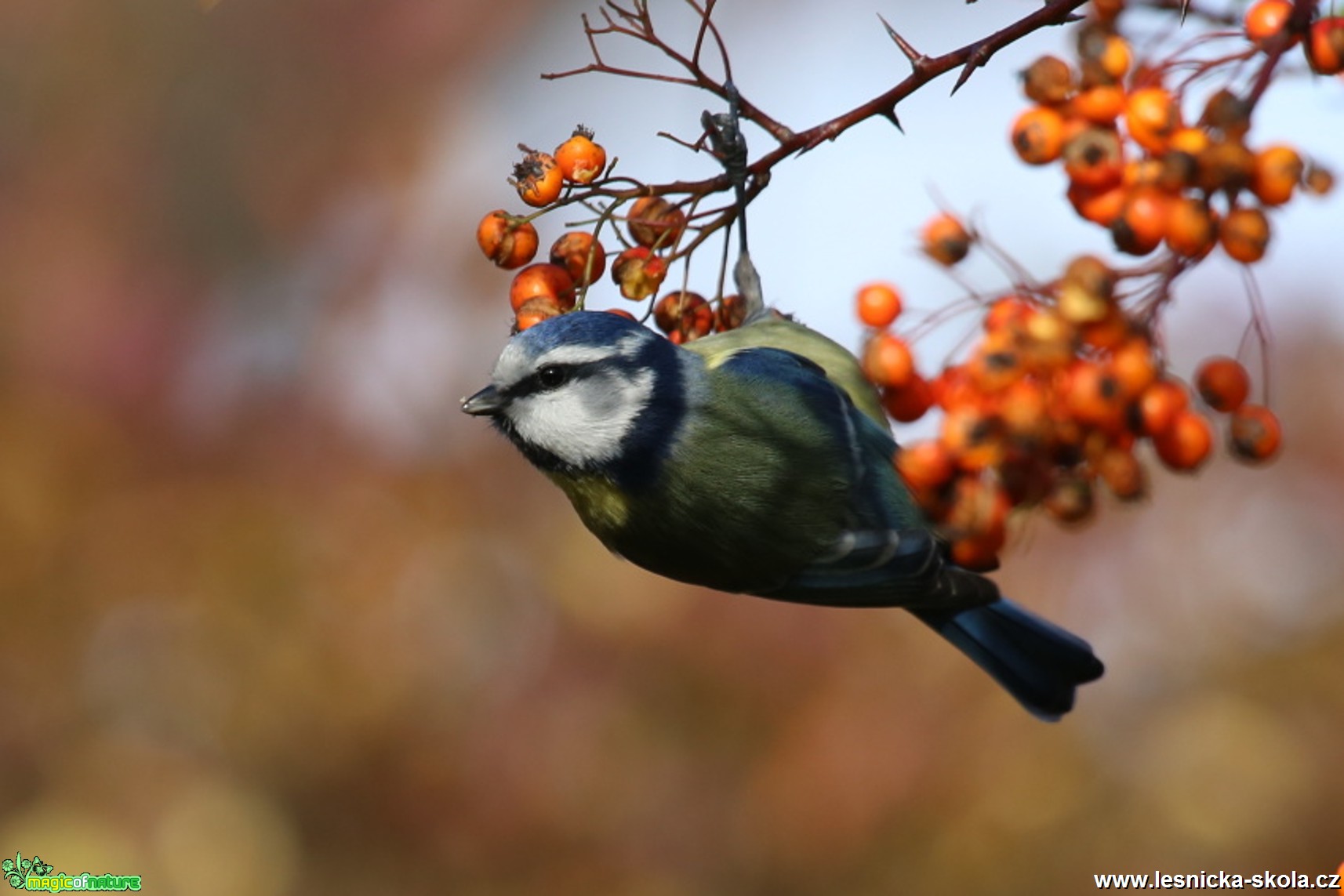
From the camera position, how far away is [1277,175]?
133 centimetres

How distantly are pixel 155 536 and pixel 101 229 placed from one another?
1.61m

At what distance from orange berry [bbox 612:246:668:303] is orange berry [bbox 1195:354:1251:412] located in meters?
0.92

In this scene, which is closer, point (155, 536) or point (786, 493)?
point (786, 493)

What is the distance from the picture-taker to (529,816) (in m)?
5.00

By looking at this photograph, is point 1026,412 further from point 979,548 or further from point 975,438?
point 979,548

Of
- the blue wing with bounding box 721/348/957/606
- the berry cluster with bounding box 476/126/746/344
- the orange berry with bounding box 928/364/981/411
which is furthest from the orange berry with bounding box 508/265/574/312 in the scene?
the orange berry with bounding box 928/364/981/411

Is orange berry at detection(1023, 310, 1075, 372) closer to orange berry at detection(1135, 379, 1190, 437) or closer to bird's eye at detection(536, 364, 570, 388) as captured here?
orange berry at detection(1135, 379, 1190, 437)

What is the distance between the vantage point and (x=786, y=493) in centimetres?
274

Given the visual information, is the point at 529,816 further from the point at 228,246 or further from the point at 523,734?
the point at 228,246

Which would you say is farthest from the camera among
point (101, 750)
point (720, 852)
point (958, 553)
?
point (101, 750)

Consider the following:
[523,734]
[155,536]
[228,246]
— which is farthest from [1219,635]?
[228,246]

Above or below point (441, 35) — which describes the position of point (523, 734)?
below

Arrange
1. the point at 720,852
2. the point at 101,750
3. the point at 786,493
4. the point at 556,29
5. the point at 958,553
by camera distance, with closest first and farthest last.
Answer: the point at 958,553
the point at 786,493
the point at 720,852
the point at 101,750
the point at 556,29

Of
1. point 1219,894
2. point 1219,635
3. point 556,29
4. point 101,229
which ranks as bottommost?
point 1219,894
